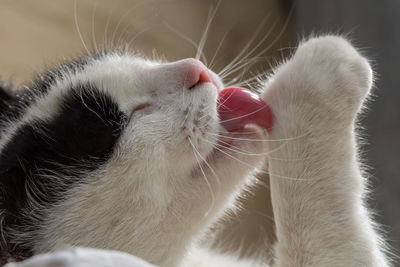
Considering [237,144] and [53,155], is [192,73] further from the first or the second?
[53,155]

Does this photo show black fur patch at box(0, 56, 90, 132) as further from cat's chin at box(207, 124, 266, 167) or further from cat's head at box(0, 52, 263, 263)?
cat's chin at box(207, 124, 266, 167)

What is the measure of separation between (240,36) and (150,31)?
44cm

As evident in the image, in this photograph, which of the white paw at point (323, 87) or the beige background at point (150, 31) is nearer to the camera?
the white paw at point (323, 87)

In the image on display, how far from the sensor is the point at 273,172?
86 centimetres

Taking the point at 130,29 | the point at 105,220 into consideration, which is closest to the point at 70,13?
the point at 130,29

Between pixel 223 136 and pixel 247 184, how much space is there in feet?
0.42

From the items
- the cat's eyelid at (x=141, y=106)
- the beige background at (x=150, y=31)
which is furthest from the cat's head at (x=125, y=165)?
the beige background at (x=150, y=31)

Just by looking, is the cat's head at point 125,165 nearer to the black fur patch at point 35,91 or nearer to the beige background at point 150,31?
the black fur patch at point 35,91

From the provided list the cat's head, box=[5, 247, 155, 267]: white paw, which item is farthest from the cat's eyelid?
box=[5, 247, 155, 267]: white paw

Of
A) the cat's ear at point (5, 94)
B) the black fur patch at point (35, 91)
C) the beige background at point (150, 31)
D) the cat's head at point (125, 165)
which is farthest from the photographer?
the beige background at point (150, 31)

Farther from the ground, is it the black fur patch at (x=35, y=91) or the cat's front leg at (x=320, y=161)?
the cat's front leg at (x=320, y=161)

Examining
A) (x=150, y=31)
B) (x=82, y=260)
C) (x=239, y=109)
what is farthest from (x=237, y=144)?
(x=150, y=31)

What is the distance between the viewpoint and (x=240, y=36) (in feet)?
6.81

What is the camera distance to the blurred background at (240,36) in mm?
1402
